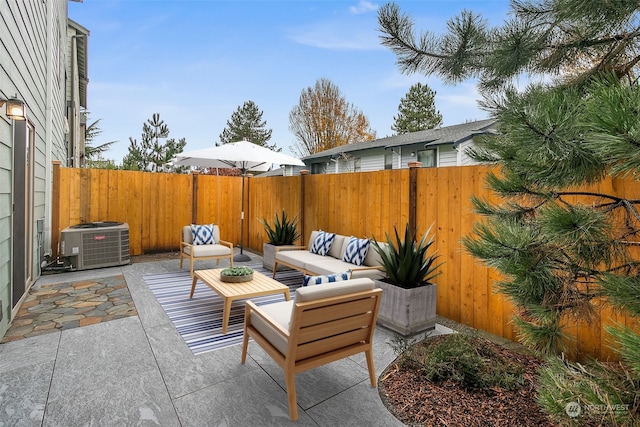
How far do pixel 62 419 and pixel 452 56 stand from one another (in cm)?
361

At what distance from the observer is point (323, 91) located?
1991cm

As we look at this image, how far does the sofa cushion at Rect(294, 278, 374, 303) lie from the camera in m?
2.06

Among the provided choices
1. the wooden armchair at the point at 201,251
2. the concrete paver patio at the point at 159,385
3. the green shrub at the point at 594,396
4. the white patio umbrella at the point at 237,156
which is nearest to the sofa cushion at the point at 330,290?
the concrete paver patio at the point at 159,385

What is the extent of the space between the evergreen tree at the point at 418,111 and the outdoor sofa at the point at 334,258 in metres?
17.2

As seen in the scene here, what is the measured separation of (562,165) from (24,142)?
5098 millimetres

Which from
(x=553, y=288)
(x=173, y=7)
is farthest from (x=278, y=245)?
(x=173, y=7)

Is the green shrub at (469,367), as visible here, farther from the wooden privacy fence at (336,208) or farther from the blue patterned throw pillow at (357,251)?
the blue patterned throw pillow at (357,251)

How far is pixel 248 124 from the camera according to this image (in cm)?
2361

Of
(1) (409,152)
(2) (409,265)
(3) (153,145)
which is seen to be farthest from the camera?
(3) (153,145)

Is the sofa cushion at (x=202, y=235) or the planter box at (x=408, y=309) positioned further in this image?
the sofa cushion at (x=202, y=235)

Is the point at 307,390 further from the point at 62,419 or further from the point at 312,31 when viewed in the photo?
the point at 312,31

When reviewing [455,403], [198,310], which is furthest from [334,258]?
[455,403]

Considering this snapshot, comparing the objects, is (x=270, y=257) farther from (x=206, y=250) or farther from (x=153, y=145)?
(x=153, y=145)

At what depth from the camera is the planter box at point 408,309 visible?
3.24 meters
